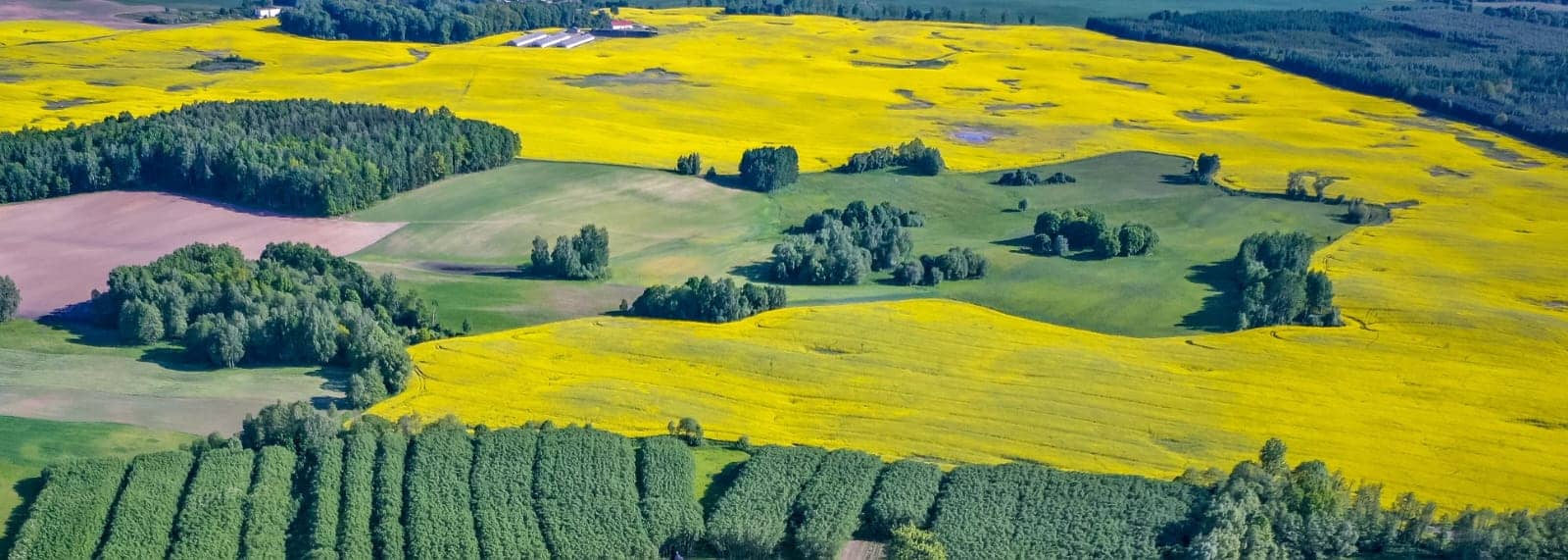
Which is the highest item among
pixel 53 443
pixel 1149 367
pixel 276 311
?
pixel 276 311

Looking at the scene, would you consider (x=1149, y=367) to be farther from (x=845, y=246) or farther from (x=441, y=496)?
(x=441, y=496)

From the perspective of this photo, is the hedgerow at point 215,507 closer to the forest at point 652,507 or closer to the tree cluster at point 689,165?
the forest at point 652,507

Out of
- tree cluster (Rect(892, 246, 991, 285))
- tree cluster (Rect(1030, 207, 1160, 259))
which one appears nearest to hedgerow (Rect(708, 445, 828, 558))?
tree cluster (Rect(892, 246, 991, 285))

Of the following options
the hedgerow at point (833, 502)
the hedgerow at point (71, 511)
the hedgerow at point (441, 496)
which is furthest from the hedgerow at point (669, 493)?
the hedgerow at point (71, 511)

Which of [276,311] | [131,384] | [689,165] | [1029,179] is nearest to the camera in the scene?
[131,384]

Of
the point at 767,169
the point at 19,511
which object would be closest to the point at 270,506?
the point at 19,511

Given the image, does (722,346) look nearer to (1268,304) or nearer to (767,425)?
(767,425)
